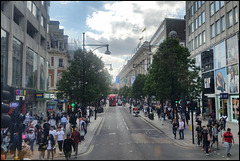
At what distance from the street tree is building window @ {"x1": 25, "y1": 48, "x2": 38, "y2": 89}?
1554 centimetres

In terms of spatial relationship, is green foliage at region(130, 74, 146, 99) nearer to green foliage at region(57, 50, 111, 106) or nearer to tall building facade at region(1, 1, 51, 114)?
tall building facade at region(1, 1, 51, 114)

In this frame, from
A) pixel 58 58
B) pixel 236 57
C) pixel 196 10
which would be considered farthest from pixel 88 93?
pixel 58 58

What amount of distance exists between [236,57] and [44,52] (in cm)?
2739

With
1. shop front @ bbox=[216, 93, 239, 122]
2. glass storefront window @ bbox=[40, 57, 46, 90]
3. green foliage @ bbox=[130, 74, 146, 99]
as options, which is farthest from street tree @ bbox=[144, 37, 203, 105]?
green foliage @ bbox=[130, 74, 146, 99]

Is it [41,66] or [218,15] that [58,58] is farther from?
[218,15]

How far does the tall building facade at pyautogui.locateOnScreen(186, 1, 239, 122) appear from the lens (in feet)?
98.8

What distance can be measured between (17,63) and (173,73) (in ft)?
56.5

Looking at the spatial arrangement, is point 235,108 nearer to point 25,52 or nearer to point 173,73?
point 173,73

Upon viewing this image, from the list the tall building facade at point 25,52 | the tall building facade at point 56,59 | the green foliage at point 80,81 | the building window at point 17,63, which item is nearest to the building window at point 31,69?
the tall building facade at point 25,52

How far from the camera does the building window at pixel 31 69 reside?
29.1m

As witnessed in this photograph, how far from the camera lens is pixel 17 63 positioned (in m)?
25.5

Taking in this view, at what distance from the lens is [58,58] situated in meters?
56.2

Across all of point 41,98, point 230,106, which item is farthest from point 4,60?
point 230,106

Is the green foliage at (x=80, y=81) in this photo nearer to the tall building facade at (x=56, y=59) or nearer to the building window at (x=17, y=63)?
the building window at (x=17, y=63)
